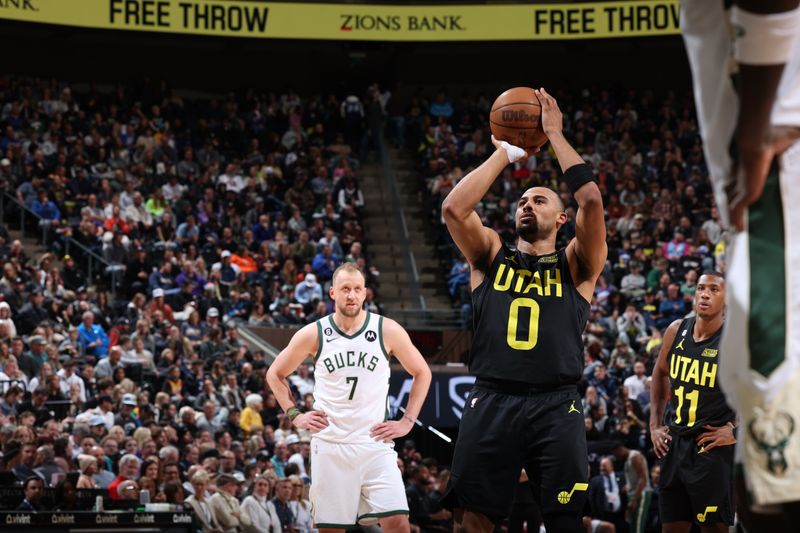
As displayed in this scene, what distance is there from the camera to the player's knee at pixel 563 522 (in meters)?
5.70

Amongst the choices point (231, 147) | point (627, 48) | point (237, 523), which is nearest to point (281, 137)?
point (231, 147)

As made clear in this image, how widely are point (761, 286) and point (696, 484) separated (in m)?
4.83

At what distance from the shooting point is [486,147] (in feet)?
91.9

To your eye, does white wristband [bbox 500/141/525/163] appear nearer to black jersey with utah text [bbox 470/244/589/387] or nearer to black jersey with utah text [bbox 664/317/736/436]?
black jersey with utah text [bbox 470/244/589/387]

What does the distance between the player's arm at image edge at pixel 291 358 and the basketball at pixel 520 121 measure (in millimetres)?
2384

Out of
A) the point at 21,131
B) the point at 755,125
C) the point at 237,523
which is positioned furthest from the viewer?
the point at 21,131

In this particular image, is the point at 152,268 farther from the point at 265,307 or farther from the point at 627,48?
the point at 627,48

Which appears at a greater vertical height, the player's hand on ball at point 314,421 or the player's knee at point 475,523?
the player's hand on ball at point 314,421

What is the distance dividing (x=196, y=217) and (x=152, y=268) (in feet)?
8.59

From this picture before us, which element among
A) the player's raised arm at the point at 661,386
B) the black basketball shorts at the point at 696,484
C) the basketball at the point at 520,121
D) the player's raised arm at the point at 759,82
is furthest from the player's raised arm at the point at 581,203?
the player's raised arm at the point at 759,82

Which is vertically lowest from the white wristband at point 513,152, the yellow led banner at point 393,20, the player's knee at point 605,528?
the player's knee at point 605,528

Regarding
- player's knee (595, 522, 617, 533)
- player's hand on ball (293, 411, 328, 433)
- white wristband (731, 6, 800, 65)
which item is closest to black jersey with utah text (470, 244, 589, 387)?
player's hand on ball (293, 411, 328, 433)

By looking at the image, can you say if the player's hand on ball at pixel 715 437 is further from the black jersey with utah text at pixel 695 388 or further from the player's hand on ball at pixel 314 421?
the player's hand on ball at pixel 314 421

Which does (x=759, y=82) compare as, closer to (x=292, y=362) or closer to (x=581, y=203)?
(x=581, y=203)
